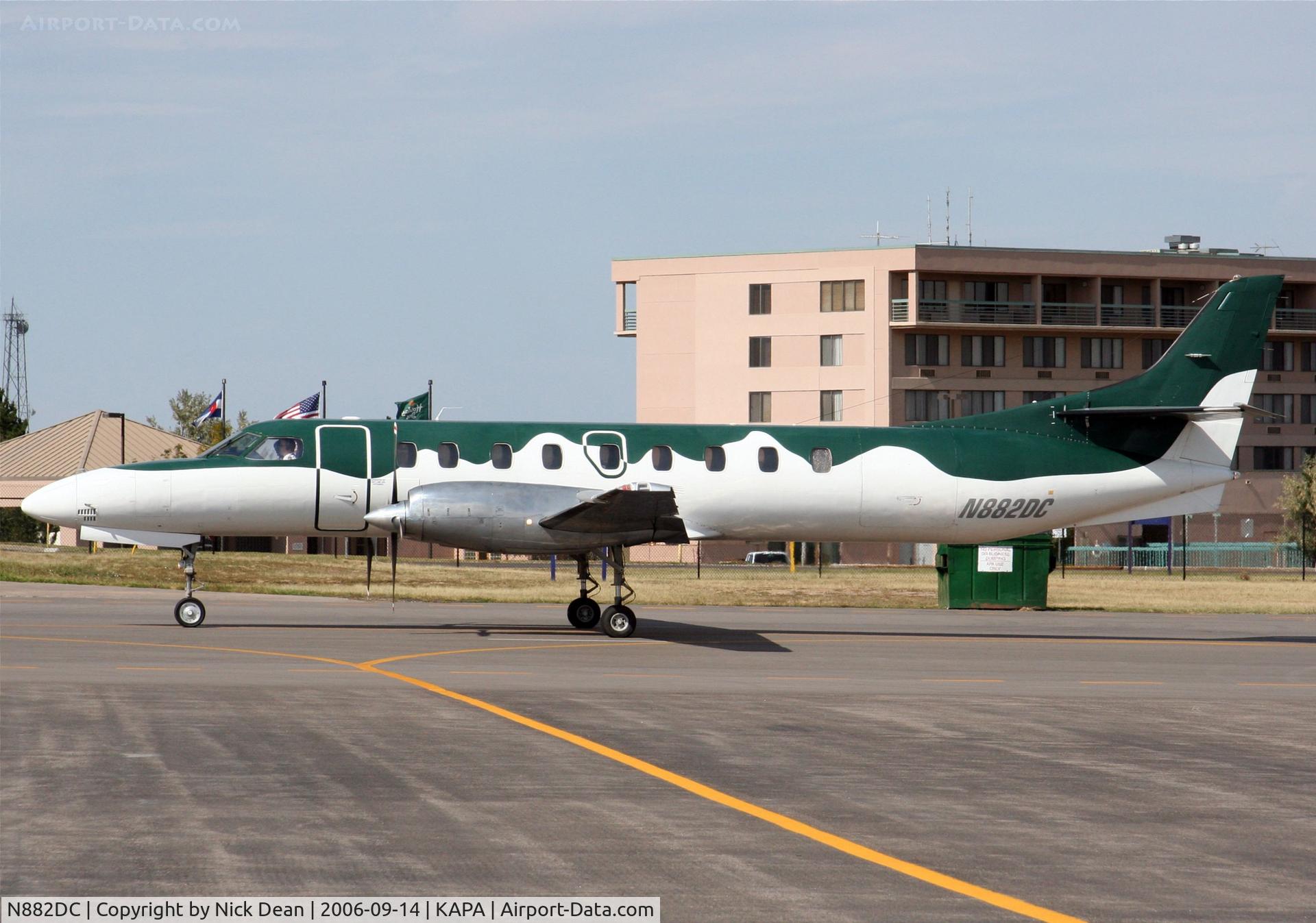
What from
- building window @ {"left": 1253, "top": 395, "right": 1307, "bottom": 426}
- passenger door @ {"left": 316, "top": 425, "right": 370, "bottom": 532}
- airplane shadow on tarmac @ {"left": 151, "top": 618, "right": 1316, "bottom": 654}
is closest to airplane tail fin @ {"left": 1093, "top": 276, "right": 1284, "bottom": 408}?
airplane shadow on tarmac @ {"left": 151, "top": 618, "right": 1316, "bottom": 654}

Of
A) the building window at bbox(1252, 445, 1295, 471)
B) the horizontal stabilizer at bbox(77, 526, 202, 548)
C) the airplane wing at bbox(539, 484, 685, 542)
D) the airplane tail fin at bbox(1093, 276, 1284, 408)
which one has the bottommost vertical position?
the horizontal stabilizer at bbox(77, 526, 202, 548)

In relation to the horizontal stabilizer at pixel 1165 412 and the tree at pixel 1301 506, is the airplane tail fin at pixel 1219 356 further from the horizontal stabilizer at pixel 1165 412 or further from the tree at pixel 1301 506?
the tree at pixel 1301 506

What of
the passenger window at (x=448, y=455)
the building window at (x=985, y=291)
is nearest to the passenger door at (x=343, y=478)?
the passenger window at (x=448, y=455)

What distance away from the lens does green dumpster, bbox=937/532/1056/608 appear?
34.3m

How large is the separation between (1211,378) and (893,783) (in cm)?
1804

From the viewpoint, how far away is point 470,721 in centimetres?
1345

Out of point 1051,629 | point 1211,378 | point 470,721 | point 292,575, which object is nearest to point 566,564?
point 292,575

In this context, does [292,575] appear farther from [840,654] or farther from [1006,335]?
[1006,335]

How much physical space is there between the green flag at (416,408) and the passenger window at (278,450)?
93.5ft

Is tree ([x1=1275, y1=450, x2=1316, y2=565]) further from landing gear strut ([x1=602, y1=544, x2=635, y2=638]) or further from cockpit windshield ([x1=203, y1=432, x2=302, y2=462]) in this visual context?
cockpit windshield ([x1=203, y1=432, x2=302, y2=462])

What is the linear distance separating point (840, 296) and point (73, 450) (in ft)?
152

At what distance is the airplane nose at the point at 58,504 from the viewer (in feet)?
73.5

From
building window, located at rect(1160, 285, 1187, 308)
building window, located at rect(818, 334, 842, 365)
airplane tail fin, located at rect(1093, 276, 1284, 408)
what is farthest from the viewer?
building window, located at rect(1160, 285, 1187, 308)

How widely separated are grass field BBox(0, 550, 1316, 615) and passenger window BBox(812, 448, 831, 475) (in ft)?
33.6
